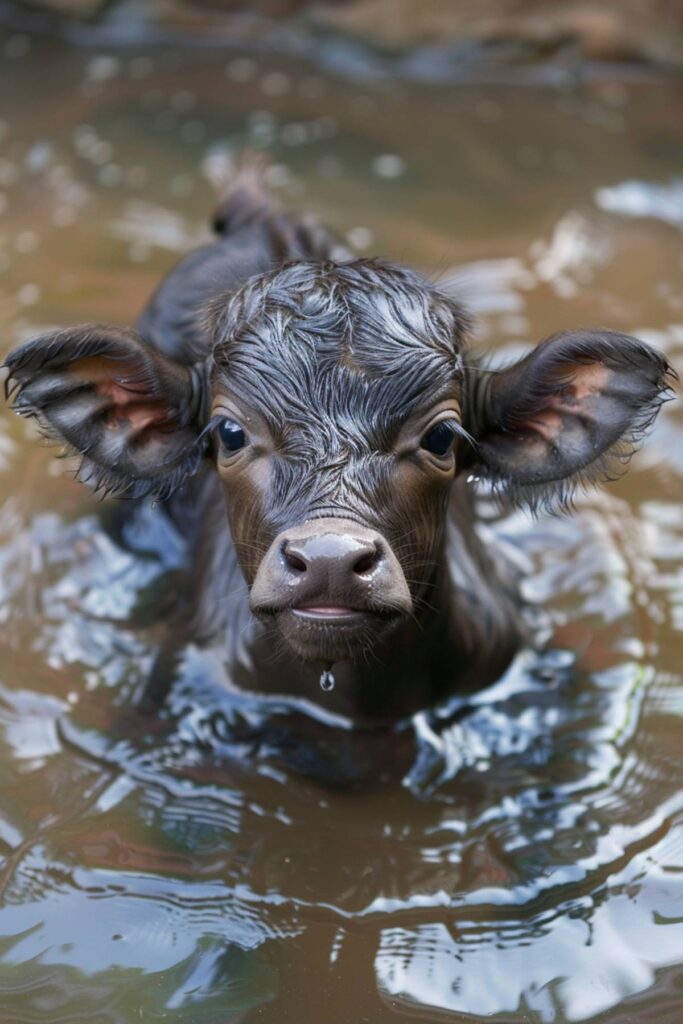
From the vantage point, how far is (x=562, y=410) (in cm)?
498

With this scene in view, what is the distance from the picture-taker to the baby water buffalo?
168 inches

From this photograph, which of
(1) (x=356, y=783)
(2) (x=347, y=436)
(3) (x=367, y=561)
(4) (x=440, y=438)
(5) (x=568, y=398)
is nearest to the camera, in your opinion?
(3) (x=367, y=561)

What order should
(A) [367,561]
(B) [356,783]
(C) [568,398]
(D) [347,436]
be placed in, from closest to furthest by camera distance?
(A) [367,561], (D) [347,436], (C) [568,398], (B) [356,783]

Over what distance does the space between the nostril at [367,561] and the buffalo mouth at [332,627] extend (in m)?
0.13

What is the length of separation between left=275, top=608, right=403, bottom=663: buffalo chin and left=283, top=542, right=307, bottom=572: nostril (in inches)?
5.7

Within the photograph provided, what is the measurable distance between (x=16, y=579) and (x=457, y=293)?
260 cm

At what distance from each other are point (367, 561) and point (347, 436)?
55 centimetres

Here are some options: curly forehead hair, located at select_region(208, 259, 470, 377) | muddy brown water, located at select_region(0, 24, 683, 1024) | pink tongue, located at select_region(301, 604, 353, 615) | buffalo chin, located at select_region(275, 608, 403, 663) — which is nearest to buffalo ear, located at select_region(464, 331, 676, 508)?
curly forehead hair, located at select_region(208, 259, 470, 377)

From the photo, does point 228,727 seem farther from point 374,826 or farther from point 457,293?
point 457,293

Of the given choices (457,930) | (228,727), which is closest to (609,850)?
(457,930)

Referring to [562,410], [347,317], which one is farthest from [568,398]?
[347,317]

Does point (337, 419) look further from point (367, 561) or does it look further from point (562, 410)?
point (562, 410)

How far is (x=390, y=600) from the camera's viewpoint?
413cm

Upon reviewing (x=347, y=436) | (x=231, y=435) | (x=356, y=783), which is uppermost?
(x=231, y=435)
